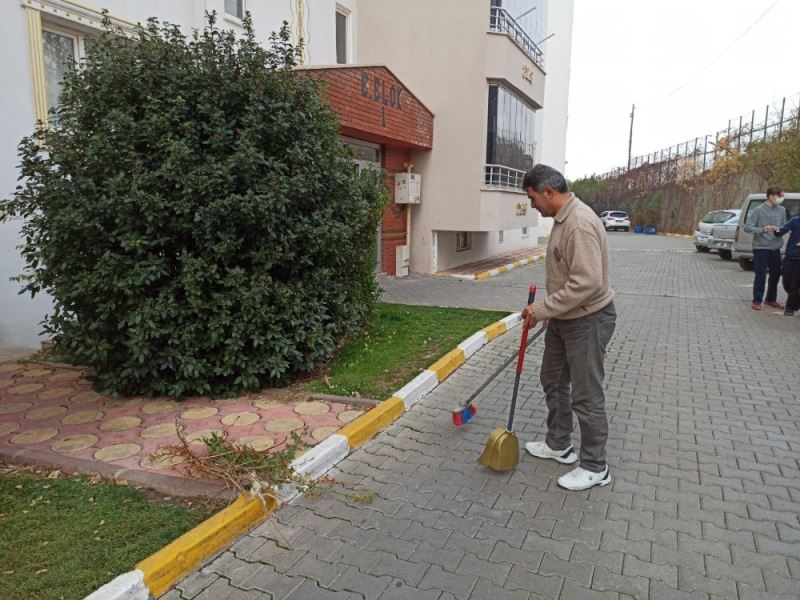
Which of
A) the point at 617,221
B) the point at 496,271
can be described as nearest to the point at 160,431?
the point at 496,271

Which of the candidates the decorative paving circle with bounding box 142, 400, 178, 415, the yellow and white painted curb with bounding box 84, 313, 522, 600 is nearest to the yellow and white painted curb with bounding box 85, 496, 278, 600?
the yellow and white painted curb with bounding box 84, 313, 522, 600

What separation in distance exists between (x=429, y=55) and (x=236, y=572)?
488 inches

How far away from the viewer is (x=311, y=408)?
4617mm

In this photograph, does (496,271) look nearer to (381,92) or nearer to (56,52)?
(381,92)

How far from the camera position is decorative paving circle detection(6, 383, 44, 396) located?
190 inches

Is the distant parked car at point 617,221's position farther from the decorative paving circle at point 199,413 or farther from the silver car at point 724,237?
the decorative paving circle at point 199,413

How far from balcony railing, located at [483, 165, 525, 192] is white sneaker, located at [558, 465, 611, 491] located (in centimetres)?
1003

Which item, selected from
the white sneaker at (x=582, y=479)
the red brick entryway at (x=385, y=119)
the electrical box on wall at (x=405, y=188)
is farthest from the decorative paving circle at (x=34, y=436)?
the electrical box on wall at (x=405, y=188)

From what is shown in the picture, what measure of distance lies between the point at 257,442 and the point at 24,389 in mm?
2464

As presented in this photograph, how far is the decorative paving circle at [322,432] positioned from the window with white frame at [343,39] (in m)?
10.4

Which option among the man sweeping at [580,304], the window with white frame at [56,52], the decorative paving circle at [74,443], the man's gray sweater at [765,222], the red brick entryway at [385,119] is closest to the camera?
the man sweeping at [580,304]

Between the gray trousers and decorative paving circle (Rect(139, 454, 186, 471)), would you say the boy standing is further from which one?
decorative paving circle (Rect(139, 454, 186, 471))

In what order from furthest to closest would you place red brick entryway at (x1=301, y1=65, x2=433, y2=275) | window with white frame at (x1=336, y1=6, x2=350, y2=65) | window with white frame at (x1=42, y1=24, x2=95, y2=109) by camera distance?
window with white frame at (x1=336, y1=6, x2=350, y2=65)
red brick entryway at (x1=301, y1=65, x2=433, y2=275)
window with white frame at (x1=42, y1=24, x2=95, y2=109)

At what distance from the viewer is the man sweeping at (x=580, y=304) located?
10.8 ft
